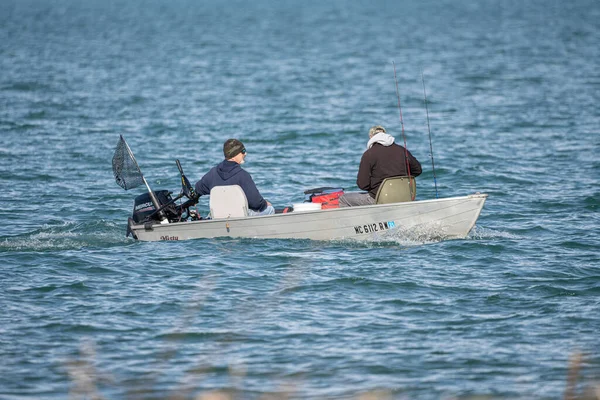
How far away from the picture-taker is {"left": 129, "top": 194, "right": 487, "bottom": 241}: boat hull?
496 inches

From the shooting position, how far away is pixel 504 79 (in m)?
37.7

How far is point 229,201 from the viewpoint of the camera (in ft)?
42.9

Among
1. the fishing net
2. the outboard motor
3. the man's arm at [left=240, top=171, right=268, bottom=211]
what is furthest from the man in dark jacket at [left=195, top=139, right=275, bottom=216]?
the fishing net

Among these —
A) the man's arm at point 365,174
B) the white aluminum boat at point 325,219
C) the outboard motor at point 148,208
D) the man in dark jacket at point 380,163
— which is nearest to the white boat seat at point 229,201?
the white aluminum boat at point 325,219

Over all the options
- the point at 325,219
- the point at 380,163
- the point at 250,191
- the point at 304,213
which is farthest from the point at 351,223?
the point at 250,191

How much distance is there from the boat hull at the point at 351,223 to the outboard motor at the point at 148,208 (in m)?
0.20

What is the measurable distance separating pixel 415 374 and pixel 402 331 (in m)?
1.14

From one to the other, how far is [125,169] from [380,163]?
3926 mm

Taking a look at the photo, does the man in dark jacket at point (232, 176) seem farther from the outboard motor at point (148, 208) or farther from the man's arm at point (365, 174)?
the man's arm at point (365, 174)

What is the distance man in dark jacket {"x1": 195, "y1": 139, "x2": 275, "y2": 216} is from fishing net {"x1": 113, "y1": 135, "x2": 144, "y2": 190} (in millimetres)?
1362

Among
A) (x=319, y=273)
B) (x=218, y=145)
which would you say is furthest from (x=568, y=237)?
(x=218, y=145)

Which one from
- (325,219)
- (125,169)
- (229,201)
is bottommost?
(325,219)

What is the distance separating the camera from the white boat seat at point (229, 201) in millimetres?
12992

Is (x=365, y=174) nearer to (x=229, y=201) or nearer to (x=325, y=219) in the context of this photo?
(x=325, y=219)
